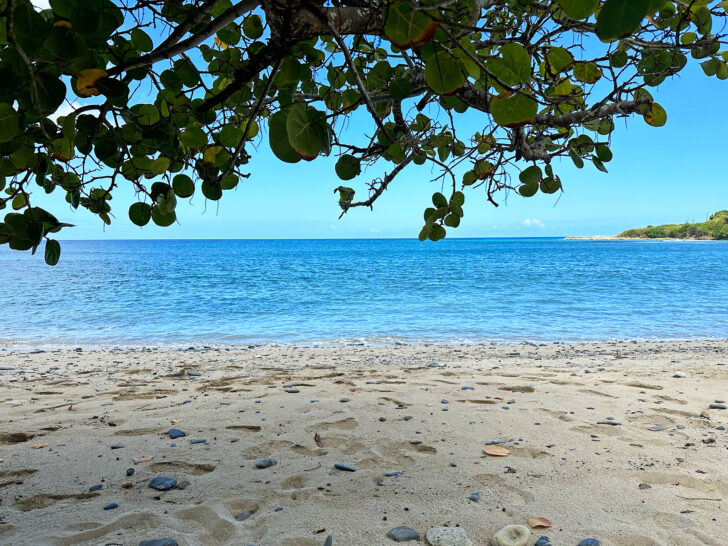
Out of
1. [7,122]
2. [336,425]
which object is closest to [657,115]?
[7,122]

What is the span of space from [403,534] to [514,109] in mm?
1470

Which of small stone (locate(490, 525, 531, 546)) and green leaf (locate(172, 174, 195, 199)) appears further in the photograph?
small stone (locate(490, 525, 531, 546))

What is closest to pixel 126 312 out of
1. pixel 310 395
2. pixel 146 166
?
pixel 310 395

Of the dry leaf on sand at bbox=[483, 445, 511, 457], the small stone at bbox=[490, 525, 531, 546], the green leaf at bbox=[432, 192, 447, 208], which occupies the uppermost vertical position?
the green leaf at bbox=[432, 192, 447, 208]

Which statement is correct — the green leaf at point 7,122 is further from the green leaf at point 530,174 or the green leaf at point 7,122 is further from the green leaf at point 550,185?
the green leaf at point 550,185

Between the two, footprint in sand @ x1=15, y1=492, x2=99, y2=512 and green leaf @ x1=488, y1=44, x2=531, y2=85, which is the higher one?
green leaf @ x1=488, y1=44, x2=531, y2=85

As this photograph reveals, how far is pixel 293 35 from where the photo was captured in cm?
122

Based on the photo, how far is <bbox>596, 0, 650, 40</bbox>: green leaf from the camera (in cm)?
59

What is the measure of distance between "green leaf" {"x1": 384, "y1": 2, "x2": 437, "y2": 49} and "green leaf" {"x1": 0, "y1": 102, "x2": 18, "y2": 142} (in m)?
0.92

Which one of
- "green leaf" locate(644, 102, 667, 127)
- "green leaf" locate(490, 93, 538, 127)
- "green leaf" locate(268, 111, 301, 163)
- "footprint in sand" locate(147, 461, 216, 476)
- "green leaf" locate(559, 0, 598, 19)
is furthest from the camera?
"footprint in sand" locate(147, 461, 216, 476)

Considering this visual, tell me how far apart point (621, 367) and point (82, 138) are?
18.2 feet

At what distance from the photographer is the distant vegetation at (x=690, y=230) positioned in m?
69.2

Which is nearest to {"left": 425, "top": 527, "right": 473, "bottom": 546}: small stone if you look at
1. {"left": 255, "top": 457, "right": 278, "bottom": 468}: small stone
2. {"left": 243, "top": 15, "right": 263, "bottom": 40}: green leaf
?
{"left": 255, "top": 457, "right": 278, "bottom": 468}: small stone

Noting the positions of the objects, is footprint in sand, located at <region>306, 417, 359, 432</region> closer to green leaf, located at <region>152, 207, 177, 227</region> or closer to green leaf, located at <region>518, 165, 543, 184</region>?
green leaf, located at <region>152, 207, 177, 227</region>
